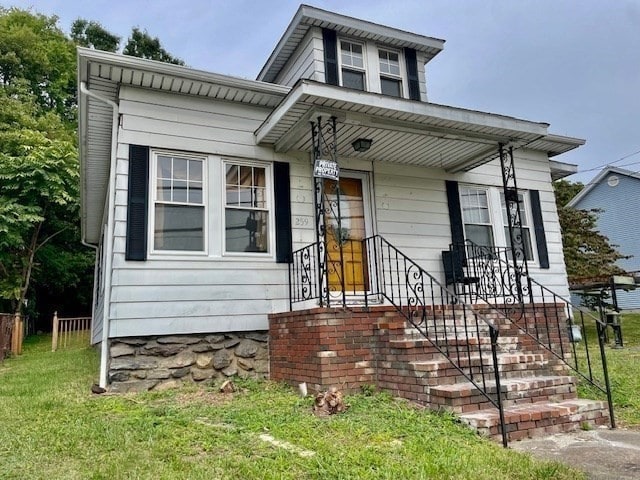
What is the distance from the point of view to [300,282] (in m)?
6.38

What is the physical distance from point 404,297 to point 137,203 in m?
4.07

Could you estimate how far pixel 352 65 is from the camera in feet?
26.1

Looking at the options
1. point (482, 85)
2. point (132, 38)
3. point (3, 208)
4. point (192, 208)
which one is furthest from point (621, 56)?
point (3, 208)

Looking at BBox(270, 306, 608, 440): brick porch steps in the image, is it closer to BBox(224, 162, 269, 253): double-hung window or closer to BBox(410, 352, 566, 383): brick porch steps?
BBox(410, 352, 566, 383): brick porch steps

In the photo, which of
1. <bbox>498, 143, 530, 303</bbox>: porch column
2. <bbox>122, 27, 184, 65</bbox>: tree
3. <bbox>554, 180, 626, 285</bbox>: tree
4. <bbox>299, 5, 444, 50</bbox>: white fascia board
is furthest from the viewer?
<bbox>122, 27, 184, 65</bbox>: tree

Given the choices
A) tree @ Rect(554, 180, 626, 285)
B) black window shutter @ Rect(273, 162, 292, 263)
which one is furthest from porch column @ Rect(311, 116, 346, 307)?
tree @ Rect(554, 180, 626, 285)

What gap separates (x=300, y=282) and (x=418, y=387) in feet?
8.17

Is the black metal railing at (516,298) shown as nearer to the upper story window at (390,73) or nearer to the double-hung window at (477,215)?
the double-hung window at (477,215)

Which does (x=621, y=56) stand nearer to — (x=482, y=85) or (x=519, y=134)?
(x=482, y=85)

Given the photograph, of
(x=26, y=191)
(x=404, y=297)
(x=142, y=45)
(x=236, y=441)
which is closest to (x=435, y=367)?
(x=236, y=441)

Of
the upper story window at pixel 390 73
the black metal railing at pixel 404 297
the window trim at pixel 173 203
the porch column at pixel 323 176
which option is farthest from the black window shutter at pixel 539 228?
the window trim at pixel 173 203

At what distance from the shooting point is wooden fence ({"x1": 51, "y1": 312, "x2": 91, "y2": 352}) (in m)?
14.6

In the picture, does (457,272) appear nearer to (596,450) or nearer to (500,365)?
(500,365)

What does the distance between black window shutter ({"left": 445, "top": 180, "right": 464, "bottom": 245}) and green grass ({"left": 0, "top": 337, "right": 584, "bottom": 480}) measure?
3950 mm
